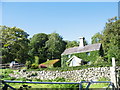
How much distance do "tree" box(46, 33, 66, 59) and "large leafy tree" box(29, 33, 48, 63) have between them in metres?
0.75

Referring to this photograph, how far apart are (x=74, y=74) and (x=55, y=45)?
492 inches

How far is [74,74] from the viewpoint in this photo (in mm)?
9812

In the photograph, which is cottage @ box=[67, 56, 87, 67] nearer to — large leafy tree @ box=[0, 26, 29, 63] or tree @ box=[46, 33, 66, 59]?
large leafy tree @ box=[0, 26, 29, 63]

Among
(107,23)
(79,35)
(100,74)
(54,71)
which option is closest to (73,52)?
(79,35)

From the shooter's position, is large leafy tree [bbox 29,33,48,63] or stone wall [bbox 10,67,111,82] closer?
stone wall [bbox 10,67,111,82]

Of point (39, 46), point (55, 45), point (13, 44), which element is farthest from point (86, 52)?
point (39, 46)

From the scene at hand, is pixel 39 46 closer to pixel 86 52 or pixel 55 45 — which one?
pixel 55 45

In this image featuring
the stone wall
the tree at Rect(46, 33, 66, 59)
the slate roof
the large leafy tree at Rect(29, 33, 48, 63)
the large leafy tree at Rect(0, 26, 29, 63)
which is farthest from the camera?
the tree at Rect(46, 33, 66, 59)

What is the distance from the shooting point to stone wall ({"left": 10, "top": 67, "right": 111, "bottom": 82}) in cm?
916

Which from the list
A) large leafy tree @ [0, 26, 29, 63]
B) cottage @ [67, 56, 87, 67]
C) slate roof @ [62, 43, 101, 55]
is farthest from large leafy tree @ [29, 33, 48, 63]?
cottage @ [67, 56, 87, 67]

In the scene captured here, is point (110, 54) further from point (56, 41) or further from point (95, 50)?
point (56, 41)

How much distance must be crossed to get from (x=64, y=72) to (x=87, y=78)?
1.36m

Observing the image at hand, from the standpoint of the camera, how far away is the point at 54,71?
10.4 meters

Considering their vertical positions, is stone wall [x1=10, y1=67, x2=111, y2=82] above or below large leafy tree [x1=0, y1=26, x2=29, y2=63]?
below
